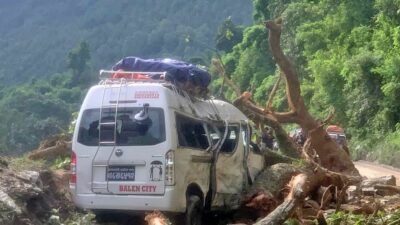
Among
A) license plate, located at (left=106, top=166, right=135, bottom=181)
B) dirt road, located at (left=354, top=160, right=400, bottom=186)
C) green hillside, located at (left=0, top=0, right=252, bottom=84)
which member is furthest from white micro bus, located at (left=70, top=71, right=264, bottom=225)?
green hillside, located at (left=0, top=0, right=252, bottom=84)

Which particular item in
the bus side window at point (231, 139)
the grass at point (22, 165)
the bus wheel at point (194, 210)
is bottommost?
the bus wheel at point (194, 210)

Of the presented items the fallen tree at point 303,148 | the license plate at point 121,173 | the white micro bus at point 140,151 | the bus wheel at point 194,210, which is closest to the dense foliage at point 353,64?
the fallen tree at point 303,148

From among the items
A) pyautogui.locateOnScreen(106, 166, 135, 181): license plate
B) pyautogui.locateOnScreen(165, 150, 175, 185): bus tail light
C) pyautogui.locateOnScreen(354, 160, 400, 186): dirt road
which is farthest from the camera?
pyautogui.locateOnScreen(354, 160, 400, 186): dirt road

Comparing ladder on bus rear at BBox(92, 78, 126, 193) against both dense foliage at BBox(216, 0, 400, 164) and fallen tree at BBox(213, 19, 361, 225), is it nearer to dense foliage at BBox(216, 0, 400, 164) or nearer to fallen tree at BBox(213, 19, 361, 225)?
fallen tree at BBox(213, 19, 361, 225)

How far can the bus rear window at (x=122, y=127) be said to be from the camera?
9.30m

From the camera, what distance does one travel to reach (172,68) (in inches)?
412

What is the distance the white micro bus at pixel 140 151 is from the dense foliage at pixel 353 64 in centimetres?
1428

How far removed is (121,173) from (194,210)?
1.12 metres

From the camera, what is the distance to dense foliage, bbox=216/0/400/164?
25.3 metres

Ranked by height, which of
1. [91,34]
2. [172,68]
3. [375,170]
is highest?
[91,34]

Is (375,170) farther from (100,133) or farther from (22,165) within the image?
(100,133)

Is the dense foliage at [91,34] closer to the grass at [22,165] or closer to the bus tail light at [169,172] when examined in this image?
the grass at [22,165]

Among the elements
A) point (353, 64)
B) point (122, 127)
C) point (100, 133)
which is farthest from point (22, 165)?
point (353, 64)

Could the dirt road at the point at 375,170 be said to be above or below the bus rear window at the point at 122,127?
below
